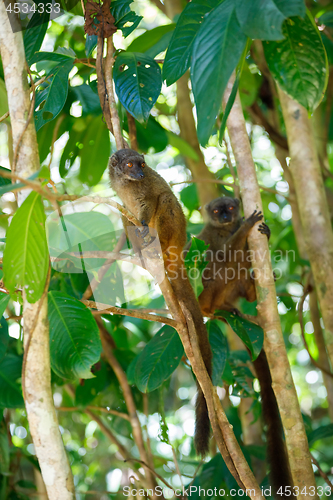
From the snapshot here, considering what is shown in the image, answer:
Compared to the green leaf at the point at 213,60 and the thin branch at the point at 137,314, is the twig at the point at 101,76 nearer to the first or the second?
the green leaf at the point at 213,60

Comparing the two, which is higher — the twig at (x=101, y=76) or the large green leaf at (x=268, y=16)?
the twig at (x=101, y=76)

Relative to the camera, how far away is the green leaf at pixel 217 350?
2993 millimetres

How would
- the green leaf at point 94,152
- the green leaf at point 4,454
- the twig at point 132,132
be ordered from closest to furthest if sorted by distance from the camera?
the green leaf at point 4,454 → the twig at point 132,132 → the green leaf at point 94,152

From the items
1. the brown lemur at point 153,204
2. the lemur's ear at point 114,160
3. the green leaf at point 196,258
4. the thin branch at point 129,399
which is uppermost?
the lemur's ear at point 114,160

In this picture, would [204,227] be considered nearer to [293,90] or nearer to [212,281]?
[212,281]

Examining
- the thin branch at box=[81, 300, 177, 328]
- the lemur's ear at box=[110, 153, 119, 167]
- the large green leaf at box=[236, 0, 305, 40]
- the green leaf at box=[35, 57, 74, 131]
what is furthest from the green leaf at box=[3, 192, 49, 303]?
the lemur's ear at box=[110, 153, 119, 167]

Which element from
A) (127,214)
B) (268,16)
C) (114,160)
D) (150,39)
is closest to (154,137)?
(114,160)

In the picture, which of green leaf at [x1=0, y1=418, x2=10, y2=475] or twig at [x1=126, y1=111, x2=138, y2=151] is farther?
twig at [x1=126, y1=111, x2=138, y2=151]

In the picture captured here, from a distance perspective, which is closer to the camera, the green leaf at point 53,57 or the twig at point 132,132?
the green leaf at point 53,57

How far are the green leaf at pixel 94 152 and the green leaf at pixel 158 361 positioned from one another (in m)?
1.72

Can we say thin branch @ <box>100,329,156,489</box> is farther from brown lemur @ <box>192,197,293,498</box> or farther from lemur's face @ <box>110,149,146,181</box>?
lemur's face @ <box>110,149,146,181</box>

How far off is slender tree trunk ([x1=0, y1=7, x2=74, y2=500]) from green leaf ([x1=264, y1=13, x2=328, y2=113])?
113 cm

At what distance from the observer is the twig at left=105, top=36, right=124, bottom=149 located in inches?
101

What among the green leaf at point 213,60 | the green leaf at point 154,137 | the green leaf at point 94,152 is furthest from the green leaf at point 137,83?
the green leaf at point 94,152
